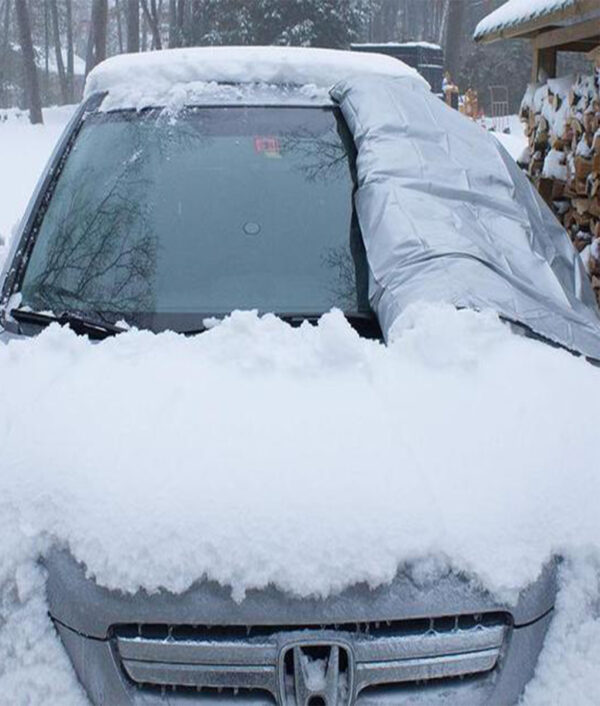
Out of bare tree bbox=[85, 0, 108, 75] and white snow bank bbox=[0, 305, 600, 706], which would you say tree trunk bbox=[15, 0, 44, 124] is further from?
white snow bank bbox=[0, 305, 600, 706]

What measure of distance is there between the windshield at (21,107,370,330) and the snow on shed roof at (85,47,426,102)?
0.24m

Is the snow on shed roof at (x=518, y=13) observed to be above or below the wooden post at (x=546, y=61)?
above

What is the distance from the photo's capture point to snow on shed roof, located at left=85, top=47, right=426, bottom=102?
363 centimetres

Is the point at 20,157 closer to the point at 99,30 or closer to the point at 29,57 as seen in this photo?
the point at 99,30

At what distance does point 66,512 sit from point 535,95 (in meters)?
7.95

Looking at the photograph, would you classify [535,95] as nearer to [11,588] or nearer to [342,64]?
[342,64]

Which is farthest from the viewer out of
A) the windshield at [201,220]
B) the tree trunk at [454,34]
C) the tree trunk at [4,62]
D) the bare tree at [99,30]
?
the tree trunk at [4,62]

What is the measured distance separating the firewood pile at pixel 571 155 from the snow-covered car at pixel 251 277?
10.9ft

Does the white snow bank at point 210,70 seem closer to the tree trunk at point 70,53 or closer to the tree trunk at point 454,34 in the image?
the tree trunk at point 454,34

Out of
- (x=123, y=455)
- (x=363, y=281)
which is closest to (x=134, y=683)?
(x=123, y=455)

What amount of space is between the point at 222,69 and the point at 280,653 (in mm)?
2585

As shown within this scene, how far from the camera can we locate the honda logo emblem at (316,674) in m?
1.66

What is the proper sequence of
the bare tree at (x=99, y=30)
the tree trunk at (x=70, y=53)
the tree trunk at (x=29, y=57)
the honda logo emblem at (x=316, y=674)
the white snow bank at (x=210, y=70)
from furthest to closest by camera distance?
the tree trunk at (x=70, y=53) < the tree trunk at (x=29, y=57) < the bare tree at (x=99, y=30) < the white snow bank at (x=210, y=70) < the honda logo emblem at (x=316, y=674)

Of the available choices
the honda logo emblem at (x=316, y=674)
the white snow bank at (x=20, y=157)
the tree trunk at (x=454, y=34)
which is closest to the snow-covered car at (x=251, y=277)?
the honda logo emblem at (x=316, y=674)
